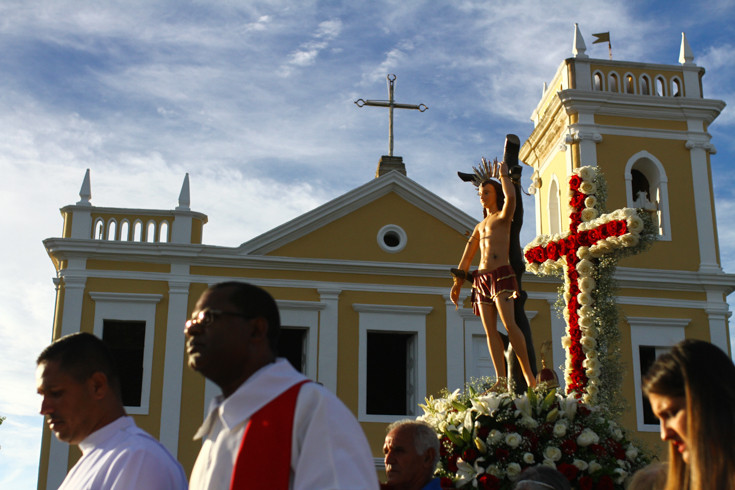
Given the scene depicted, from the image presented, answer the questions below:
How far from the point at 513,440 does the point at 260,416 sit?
3.76 metres

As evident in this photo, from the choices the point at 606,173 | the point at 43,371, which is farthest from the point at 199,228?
the point at 43,371

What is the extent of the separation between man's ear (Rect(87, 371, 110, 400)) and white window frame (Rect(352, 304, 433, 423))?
44.0 feet

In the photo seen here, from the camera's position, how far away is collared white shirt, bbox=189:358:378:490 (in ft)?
8.18

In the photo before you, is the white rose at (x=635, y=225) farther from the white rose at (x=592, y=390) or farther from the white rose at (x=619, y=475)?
the white rose at (x=619, y=475)

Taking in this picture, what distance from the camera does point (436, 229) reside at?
59.5 ft

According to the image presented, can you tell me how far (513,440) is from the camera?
→ 19.8 ft

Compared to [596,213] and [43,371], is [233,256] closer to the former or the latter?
[596,213]

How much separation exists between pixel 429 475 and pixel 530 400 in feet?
5.61

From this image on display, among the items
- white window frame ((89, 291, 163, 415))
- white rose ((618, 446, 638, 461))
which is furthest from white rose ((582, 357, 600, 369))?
white window frame ((89, 291, 163, 415))

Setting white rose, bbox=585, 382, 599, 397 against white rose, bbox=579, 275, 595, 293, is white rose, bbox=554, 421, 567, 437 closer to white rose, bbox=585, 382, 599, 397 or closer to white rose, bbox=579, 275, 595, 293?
white rose, bbox=585, 382, 599, 397

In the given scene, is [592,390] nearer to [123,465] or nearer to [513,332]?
[513,332]

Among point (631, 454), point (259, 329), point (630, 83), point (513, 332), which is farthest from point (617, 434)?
point (630, 83)

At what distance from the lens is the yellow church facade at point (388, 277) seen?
16484 millimetres

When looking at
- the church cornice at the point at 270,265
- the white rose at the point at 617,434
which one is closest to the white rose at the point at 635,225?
the white rose at the point at 617,434
